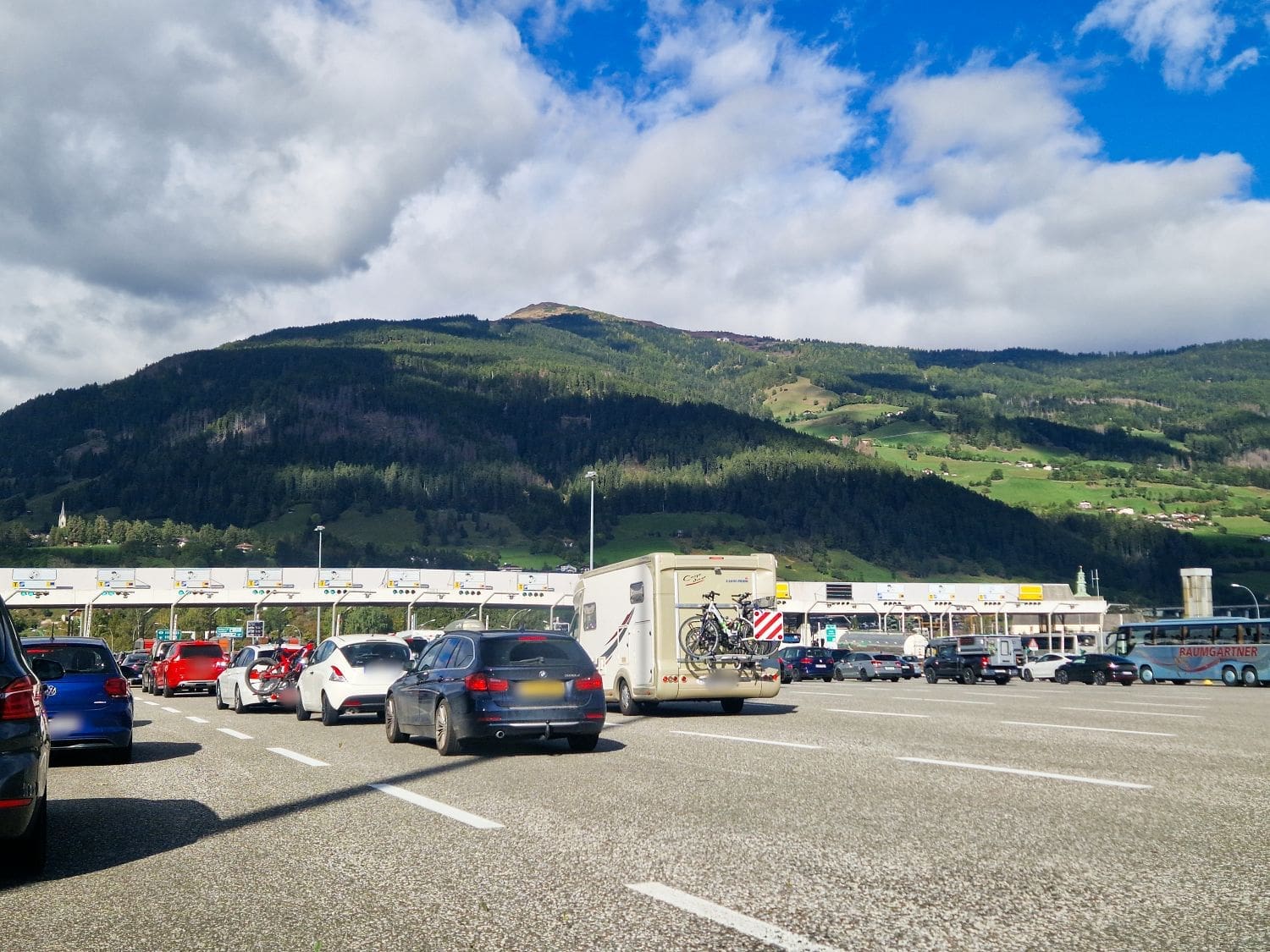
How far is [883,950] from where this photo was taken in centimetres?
493

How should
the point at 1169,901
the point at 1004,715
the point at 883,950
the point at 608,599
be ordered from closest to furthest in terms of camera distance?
the point at 883,950, the point at 1169,901, the point at 1004,715, the point at 608,599

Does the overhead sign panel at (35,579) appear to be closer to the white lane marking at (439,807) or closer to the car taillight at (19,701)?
the white lane marking at (439,807)

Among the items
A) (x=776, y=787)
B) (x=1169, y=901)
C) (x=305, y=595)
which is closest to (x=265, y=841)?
(x=776, y=787)

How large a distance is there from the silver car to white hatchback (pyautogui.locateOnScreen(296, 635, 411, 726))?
34786 millimetres

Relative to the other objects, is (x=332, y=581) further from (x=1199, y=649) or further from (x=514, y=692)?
(x=514, y=692)

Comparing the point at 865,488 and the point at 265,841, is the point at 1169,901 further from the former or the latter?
the point at 865,488

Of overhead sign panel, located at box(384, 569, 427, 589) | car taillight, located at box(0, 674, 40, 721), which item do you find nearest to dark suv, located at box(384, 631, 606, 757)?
car taillight, located at box(0, 674, 40, 721)

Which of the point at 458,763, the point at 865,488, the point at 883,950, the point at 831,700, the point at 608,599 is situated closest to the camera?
the point at 883,950

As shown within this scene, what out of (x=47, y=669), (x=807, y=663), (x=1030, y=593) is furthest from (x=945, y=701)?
(x=1030, y=593)

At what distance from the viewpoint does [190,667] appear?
35.5m

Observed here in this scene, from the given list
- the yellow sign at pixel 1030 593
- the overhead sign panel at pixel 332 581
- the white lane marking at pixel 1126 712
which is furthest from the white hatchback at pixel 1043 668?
the yellow sign at pixel 1030 593

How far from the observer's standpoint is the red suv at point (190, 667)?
3531 cm

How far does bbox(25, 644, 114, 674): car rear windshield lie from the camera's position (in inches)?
528

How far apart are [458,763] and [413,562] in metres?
137
